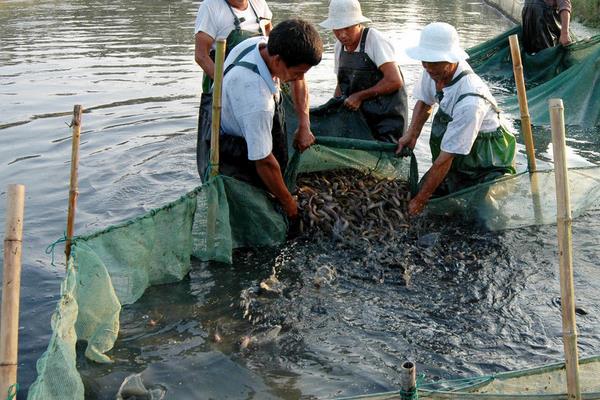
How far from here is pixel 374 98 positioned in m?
6.76

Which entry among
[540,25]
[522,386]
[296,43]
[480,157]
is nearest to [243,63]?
[296,43]

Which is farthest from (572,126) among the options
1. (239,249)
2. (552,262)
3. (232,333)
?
(232,333)

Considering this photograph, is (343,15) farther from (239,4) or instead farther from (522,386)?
→ (522,386)

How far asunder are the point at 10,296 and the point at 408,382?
1.79 m

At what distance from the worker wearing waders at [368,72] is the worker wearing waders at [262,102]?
3.85 feet

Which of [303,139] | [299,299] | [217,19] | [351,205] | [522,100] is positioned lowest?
[299,299]

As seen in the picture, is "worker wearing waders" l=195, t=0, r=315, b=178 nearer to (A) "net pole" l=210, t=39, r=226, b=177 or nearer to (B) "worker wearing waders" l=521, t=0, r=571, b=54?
(A) "net pole" l=210, t=39, r=226, b=177

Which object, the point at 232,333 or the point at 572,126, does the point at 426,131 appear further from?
the point at 232,333

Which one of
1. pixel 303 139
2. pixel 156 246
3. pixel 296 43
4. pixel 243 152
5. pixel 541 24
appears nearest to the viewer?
pixel 296 43

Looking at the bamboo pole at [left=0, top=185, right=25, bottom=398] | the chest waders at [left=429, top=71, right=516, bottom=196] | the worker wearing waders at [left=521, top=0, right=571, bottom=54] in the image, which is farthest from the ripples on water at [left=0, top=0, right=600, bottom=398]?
the worker wearing waders at [left=521, top=0, right=571, bottom=54]

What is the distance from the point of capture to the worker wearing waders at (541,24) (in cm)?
1197

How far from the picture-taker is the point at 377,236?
6.20 metres

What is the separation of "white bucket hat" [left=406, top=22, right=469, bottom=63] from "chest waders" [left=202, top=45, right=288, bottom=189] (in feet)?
3.79

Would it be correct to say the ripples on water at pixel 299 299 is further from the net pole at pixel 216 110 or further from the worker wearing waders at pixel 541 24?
the worker wearing waders at pixel 541 24
